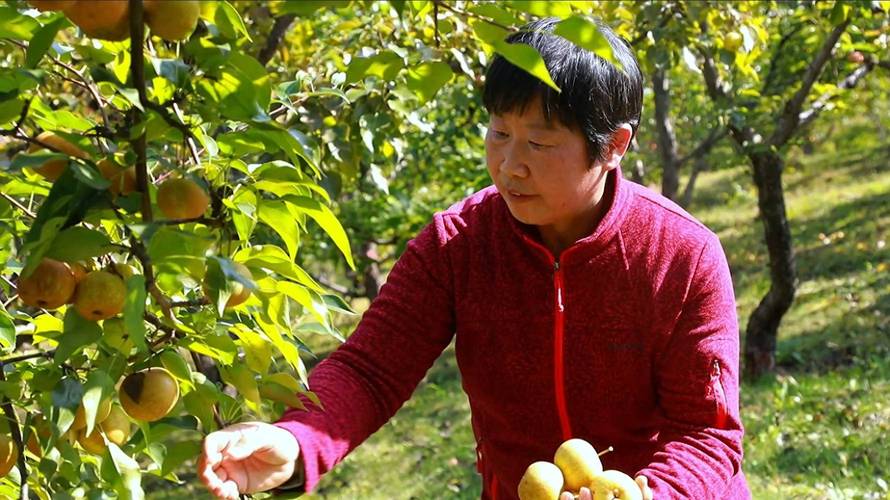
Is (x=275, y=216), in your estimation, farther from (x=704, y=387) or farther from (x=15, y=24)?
(x=704, y=387)

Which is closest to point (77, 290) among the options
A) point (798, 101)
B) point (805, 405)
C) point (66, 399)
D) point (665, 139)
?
point (66, 399)

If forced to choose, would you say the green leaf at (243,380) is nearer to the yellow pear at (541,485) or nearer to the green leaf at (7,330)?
the green leaf at (7,330)

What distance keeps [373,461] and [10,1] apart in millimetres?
4708

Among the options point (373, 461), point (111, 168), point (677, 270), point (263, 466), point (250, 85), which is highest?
point (250, 85)

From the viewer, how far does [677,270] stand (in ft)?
6.89

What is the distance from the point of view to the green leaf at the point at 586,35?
3.51ft

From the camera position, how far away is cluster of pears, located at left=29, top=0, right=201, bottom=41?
1.13 metres

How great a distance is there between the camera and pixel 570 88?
1.92 meters

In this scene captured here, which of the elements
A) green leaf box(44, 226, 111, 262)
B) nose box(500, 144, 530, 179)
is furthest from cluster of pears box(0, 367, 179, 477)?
nose box(500, 144, 530, 179)

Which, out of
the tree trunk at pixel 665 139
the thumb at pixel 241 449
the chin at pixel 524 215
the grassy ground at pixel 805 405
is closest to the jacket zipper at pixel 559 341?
the chin at pixel 524 215

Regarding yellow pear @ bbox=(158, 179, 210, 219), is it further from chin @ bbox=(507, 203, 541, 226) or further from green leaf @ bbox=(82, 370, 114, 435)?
chin @ bbox=(507, 203, 541, 226)

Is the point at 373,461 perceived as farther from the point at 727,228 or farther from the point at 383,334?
the point at 727,228

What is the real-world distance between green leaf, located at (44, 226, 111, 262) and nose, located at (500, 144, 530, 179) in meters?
0.76

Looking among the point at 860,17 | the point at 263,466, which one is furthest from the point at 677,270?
the point at 860,17
